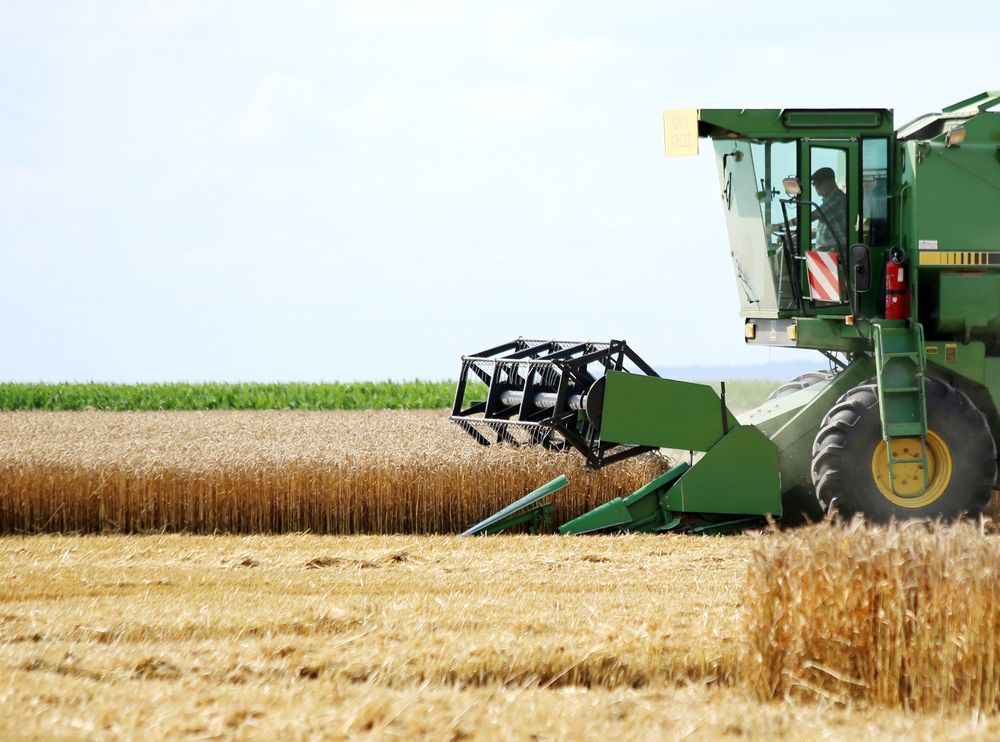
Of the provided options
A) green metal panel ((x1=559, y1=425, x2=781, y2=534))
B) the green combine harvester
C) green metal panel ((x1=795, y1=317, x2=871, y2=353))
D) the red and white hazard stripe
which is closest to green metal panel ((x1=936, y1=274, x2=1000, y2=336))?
the green combine harvester

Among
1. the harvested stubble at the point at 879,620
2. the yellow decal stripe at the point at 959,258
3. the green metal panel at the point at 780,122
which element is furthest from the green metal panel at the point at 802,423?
the harvested stubble at the point at 879,620

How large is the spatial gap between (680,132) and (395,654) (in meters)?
4.86

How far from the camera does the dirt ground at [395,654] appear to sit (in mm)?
4238

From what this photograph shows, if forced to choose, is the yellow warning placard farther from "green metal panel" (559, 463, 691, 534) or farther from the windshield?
"green metal panel" (559, 463, 691, 534)

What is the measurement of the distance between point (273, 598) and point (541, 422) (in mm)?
2744

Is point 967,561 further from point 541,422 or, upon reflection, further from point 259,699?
point 541,422

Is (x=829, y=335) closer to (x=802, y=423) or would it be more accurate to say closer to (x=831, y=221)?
(x=802, y=423)

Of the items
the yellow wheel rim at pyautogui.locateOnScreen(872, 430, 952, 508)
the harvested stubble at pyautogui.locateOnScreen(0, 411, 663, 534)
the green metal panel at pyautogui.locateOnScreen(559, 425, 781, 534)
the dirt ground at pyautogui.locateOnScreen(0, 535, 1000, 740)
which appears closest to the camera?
the dirt ground at pyautogui.locateOnScreen(0, 535, 1000, 740)

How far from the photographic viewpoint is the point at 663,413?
839 cm

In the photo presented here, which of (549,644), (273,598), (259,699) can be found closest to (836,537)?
(549,644)

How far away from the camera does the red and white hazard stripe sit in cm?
855

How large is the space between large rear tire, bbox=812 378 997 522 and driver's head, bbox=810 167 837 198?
146cm

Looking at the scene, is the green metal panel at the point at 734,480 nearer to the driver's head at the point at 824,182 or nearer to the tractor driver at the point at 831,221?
the tractor driver at the point at 831,221

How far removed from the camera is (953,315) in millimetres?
8664
